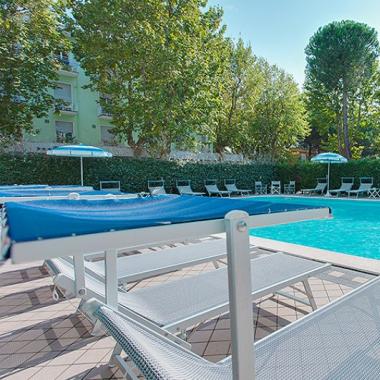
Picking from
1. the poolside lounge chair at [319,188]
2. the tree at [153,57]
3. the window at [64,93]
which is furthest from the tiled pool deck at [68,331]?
the window at [64,93]

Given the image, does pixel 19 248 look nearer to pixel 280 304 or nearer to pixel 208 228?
pixel 208 228

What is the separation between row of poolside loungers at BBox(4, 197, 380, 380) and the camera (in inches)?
31.0

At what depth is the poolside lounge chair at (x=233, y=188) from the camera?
15956 mm

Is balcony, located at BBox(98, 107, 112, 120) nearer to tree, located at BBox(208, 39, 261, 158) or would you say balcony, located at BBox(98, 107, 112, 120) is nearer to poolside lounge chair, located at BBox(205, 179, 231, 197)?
tree, located at BBox(208, 39, 261, 158)

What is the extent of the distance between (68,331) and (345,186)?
617 inches

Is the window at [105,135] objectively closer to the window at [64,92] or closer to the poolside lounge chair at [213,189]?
the window at [64,92]

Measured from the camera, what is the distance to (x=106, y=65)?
13992mm

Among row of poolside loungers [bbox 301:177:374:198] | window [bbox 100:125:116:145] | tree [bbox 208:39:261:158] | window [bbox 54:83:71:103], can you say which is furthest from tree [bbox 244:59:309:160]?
window [bbox 54:83:71:103]

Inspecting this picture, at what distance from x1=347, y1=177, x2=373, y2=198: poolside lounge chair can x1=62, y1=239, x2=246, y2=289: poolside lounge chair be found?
13.0 m

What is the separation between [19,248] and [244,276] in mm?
641

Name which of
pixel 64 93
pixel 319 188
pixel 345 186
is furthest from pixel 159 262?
pixel 64 93

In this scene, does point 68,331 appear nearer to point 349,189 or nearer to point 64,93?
point 349,189

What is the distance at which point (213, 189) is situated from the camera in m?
15.3

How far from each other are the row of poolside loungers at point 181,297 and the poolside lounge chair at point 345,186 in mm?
13638
